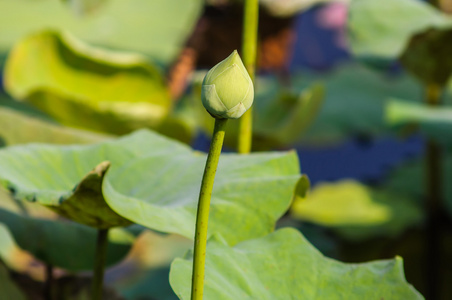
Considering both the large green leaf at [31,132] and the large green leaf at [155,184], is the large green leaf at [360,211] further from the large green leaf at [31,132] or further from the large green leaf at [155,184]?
the large green leaf at [155,184]

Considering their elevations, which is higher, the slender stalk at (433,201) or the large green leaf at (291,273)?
the large green leaf at (291,273)

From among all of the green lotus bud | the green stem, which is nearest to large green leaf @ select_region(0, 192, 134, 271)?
the green stem

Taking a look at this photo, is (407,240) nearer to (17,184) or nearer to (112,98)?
(112,98)

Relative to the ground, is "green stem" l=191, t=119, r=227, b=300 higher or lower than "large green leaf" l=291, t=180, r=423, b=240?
higher

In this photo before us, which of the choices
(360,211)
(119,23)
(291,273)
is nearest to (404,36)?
(360,211)

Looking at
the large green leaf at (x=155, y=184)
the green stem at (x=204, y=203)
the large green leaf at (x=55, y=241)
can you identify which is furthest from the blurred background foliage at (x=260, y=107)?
the green stem at (x=204, y=203)

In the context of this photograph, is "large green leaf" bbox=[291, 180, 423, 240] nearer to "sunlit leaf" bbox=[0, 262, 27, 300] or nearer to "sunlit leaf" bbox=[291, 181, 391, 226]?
"sunlit leaf" bbox=[291, 181, 391, 226]
